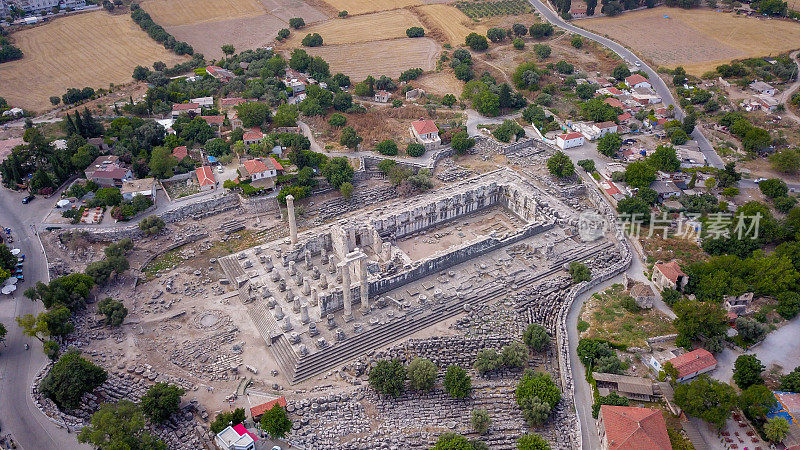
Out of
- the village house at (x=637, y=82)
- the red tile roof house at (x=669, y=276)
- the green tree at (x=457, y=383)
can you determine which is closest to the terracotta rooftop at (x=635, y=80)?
the village house at (x=637, y=82)

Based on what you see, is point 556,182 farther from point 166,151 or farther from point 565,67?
point 166,151

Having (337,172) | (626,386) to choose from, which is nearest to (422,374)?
(626,386)

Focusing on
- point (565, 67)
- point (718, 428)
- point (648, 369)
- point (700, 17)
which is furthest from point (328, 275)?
point (700, 17)

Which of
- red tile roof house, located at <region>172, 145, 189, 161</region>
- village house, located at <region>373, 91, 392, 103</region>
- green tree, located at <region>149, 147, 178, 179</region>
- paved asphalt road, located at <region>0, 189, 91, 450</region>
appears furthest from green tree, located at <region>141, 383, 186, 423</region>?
village house, located at <region>373, 91, 392, 103</region>

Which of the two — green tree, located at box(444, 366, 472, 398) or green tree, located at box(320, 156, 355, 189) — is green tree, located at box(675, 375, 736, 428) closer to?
green tree, located at box(444, 366, 472, 398)

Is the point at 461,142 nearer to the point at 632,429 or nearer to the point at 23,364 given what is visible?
the point at 632,429

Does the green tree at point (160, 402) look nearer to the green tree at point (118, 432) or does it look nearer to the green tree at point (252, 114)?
the green tree at point (118, 432)

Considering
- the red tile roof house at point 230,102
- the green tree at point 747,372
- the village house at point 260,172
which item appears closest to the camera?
the green tree at point 747,372
